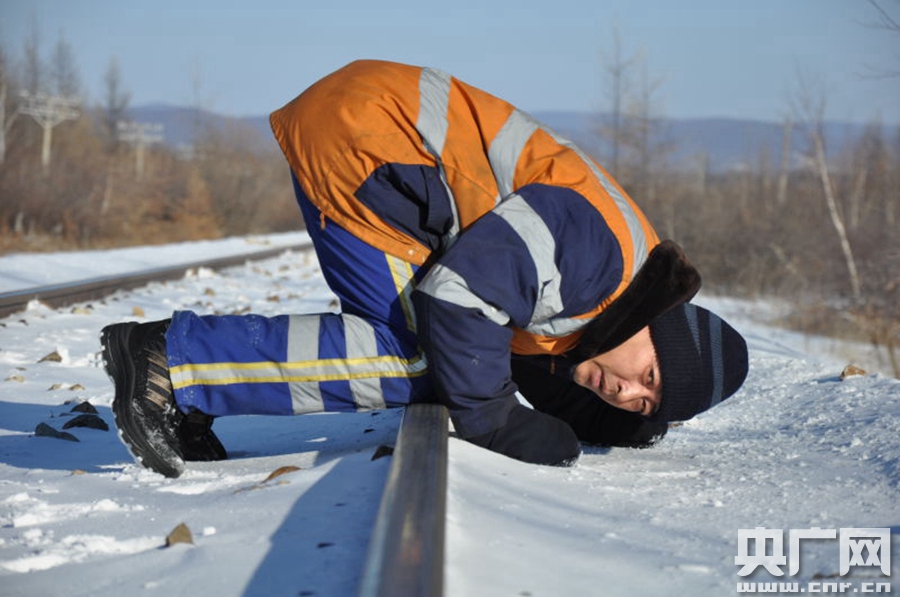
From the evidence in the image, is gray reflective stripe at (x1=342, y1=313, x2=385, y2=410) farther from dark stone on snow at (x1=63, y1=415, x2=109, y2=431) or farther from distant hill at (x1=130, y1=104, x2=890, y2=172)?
distant hill at (x1=130, y1=104, x2=890, y2=172)

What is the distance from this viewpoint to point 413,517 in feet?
5.16

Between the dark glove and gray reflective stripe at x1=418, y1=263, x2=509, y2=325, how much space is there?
1.17 feet

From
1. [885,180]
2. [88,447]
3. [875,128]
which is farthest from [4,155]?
[875,128]

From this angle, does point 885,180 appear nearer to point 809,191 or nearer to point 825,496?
point 809,191

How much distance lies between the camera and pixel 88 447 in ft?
9.68

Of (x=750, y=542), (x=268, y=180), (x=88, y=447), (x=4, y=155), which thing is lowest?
(x=268, y=180)

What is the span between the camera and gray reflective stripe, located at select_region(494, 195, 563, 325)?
7.90 feet

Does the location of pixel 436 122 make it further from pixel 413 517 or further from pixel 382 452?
pixel 413 517

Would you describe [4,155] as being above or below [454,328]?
below

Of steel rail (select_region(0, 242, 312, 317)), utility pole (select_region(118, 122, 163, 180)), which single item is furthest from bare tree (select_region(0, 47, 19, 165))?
steel rail (select_region(0, 242, 312, 317))

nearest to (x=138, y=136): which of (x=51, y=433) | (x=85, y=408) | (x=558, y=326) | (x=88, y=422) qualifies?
(x=85, y=408)

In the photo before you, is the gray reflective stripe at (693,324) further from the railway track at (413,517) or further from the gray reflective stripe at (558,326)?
the railway track at (413,517)

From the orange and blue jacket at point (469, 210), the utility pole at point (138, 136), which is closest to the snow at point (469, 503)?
the orange and blue jacket at point (469, 210)

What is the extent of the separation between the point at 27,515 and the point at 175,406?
62 cm
